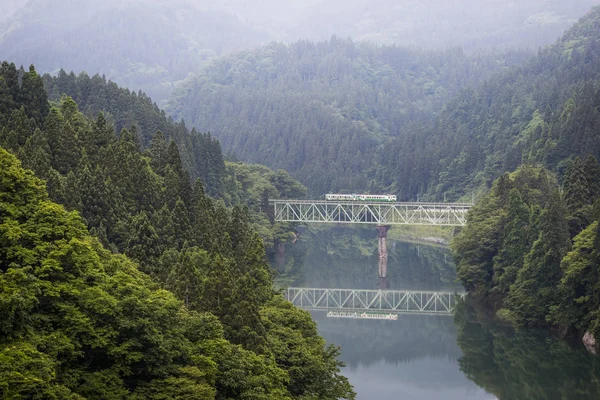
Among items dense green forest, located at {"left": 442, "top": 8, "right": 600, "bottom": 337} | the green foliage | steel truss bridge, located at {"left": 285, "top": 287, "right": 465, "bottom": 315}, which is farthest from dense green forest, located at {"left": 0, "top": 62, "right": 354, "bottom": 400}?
steel truss bridge, located at {"left": 285, "top": 287, "right": 465, "bottom": 315}

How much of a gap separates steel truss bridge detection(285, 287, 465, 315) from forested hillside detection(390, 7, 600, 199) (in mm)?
23642

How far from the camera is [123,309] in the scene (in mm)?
28922

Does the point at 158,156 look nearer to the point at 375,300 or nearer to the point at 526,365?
the point at 375,300

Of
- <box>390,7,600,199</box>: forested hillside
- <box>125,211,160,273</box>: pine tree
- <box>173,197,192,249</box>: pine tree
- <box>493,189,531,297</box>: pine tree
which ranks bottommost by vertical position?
<box>125,211,160,273</box>: pine tree

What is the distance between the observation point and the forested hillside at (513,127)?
10031 cm

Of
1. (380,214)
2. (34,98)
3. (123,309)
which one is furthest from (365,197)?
(123,309)

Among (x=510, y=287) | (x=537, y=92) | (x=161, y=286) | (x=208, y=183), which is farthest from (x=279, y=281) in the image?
(x=537, y=92)

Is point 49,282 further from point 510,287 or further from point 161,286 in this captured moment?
point 510,287

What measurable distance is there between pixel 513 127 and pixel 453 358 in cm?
9209

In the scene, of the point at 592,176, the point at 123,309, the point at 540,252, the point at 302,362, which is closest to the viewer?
the point at 123,309

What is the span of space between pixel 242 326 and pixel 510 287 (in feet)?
99.2

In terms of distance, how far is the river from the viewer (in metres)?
50.1

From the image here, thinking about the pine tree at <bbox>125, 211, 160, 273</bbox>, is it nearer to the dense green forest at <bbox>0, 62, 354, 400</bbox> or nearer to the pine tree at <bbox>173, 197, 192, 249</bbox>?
the dense green forest at <bbox>0, 62, 354, 400</bbox>

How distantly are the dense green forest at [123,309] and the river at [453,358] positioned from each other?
10680 millimetres
